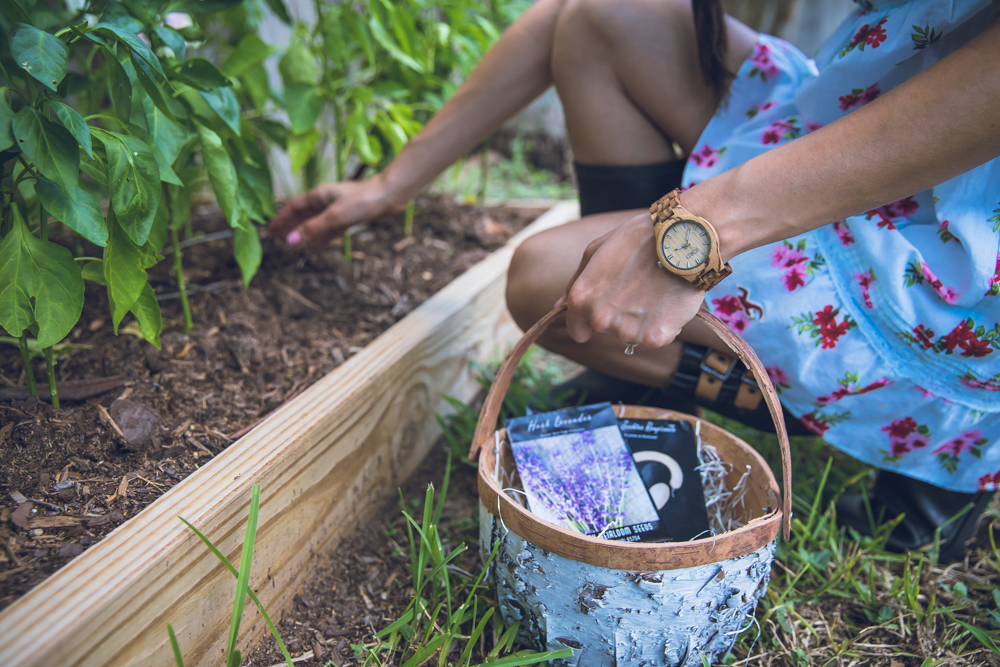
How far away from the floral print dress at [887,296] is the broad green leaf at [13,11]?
930mm

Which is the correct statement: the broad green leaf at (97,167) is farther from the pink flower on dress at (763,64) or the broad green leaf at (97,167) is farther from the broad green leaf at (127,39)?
the pink flower on dress at (763,64)

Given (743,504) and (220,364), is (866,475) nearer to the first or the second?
(743,504)

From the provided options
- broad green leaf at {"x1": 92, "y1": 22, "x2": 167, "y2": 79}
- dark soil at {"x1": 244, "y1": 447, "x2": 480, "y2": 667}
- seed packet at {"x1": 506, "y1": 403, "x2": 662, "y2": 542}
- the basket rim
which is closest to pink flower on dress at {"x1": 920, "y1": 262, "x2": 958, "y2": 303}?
the basket rim

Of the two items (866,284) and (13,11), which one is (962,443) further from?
(13,11)

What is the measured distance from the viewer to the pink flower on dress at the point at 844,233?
856 millimetres

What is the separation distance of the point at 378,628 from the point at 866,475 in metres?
1.01

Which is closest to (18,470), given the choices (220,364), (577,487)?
(220,364)

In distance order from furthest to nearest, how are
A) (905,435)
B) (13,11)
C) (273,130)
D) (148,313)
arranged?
(273,130) → (905,435) → (148,313) → (13,11)

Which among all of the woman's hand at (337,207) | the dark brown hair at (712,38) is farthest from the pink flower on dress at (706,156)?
the woman's hand at (337,207)

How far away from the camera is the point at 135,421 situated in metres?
0.81

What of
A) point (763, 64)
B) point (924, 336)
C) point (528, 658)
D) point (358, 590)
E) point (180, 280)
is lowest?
point (358, 590)

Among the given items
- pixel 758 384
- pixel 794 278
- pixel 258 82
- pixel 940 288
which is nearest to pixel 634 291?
pixel 758 384

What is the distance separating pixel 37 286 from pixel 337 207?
0.58 meters

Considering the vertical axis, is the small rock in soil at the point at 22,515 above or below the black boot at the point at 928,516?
above
